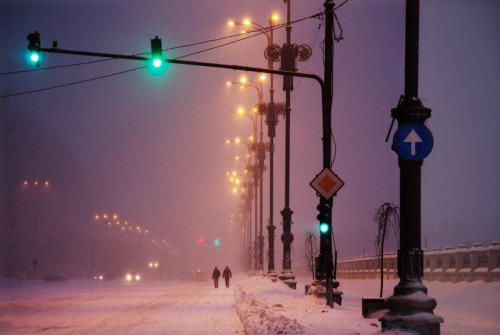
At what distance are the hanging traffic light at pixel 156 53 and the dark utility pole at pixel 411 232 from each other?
8.96 metres

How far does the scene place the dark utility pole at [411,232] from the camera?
9.87 m

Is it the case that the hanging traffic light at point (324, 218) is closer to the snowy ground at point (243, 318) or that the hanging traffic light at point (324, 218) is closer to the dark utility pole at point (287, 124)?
the snowy ground at point (243, 318)

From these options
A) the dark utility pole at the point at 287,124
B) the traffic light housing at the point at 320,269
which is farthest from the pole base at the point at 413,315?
the dark utility pole at the point at 287,124

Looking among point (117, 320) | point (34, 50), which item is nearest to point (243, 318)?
point (117, 320)

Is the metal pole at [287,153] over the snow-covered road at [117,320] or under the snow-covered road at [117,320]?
over

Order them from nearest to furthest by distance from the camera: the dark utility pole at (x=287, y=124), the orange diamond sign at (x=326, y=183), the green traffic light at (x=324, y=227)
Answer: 1. the orange diamond sign at (x=326, y=183)
2. the green traffic light at (x=324, y=227)
3. the dark utility pole at (x=287, y=124)

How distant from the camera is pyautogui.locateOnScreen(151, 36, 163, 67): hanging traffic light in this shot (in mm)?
18609

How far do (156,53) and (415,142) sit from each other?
1006 cm

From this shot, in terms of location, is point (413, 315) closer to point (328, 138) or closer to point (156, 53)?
point (328, 138)

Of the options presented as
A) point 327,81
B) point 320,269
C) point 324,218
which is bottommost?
point 320,269

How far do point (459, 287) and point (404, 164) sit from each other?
68.5 ft

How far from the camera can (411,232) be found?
1059 centimetres

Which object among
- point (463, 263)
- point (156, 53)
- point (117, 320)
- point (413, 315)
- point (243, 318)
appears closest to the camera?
point (413, 315)

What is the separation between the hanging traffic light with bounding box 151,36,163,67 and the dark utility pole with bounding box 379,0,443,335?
896 centimetres
